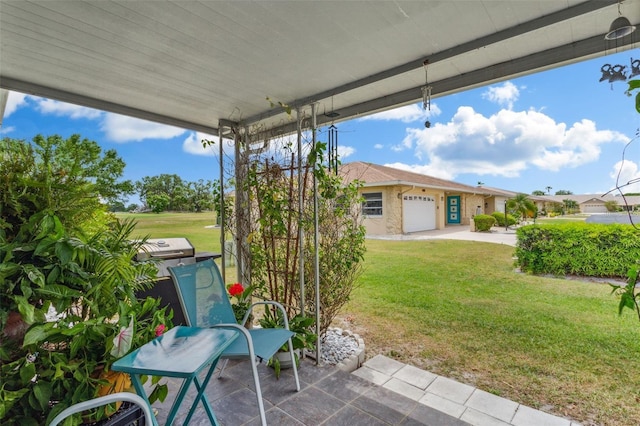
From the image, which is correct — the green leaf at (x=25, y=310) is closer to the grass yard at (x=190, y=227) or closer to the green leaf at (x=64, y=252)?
the green leaf at (x=64, y=252)

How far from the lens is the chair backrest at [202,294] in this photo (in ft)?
7.60


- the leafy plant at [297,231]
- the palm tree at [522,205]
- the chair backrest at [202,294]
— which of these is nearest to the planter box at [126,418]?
the chair backrest at [202,294]

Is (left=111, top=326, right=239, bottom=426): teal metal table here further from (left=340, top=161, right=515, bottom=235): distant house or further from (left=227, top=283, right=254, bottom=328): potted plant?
(left=340, top=161, right=515, bottom=235): distant house

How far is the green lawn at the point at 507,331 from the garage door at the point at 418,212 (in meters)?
6.64

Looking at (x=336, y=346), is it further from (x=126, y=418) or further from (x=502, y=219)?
(x=502, y=219)

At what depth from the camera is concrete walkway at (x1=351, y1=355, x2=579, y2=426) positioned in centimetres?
A: 225

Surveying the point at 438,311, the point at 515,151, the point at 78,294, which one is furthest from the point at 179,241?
the point at 515,151

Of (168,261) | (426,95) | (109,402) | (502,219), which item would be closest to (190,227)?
(168,261)

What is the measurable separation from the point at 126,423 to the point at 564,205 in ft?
99.3

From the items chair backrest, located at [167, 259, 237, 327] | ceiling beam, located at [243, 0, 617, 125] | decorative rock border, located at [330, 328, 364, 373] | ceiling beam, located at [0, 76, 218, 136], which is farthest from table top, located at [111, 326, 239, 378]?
ceiling beam, located at [0, 76, 218, 136]

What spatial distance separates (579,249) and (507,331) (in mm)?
3665

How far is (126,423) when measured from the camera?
4.64 feet

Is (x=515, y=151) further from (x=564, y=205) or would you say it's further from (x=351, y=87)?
(x=564, y=205)

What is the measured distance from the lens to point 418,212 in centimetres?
1429
